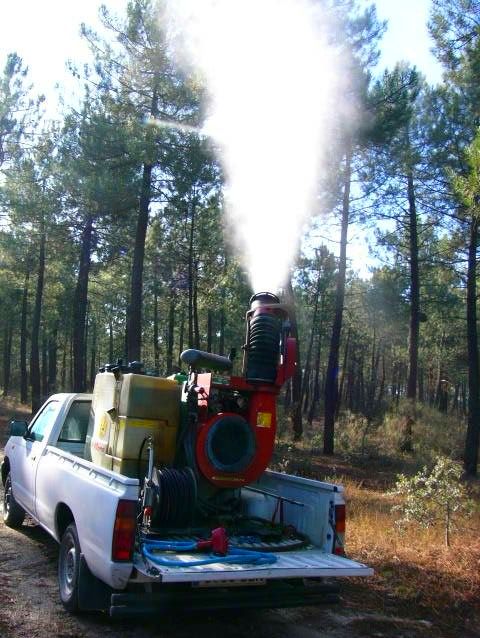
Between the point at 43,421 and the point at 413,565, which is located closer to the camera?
the point at 413,565

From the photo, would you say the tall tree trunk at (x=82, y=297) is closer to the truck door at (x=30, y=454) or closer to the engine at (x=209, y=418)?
the truck door at (x=30, y=454)

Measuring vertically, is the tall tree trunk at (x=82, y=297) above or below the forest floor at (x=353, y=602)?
above

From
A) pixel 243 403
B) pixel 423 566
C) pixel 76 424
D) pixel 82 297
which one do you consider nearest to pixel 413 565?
pixel 423 566

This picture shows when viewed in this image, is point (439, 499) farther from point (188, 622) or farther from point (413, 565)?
point (188, 622)

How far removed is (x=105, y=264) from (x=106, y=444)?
20.4 metres

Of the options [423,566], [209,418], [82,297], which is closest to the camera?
[209,418]

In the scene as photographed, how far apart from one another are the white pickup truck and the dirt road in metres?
0.19

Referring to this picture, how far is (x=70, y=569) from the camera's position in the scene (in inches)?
199

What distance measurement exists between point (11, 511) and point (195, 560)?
159 inches

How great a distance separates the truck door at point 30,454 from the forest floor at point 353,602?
56 centimetres

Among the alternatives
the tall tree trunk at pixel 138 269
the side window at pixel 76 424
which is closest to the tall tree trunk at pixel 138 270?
the tall tree trunk at pixel 138 269

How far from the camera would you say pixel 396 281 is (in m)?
30.8

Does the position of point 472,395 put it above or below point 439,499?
above

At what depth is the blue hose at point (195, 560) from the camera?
4312mm
